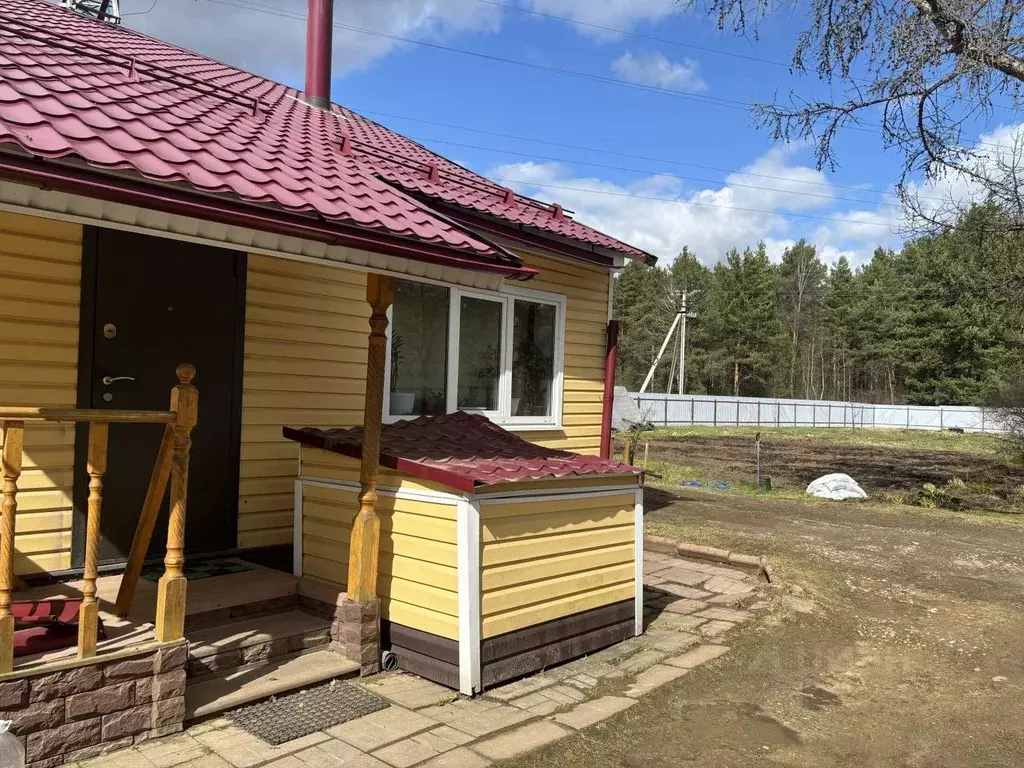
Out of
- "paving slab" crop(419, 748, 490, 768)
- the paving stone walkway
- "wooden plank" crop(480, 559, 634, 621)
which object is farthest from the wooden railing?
"wooden plank" crop(480, 559, 634, 621)

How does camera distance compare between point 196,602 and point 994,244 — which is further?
point 994,244

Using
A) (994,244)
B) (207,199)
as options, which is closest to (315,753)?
(207,199)

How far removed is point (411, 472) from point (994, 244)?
11.6 meters

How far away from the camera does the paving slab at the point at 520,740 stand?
3346 mm

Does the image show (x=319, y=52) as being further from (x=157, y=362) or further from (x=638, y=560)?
(x=638, y=560)

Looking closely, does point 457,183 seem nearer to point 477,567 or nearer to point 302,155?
point 302,155

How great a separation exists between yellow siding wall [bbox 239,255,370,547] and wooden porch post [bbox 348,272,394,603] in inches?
60.1

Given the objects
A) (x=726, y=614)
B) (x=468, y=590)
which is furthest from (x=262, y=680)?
(x=726, y=614)

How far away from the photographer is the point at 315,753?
3197 mm

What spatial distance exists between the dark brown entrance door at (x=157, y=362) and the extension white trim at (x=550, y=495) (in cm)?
230

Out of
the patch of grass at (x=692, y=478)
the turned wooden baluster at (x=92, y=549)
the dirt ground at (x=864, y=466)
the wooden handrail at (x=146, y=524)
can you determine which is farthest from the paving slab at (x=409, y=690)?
the dirt ground at (x=864, y=466)

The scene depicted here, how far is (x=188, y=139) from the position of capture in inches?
139

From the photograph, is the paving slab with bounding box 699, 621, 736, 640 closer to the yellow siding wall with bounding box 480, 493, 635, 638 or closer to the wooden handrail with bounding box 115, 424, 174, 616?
the yellow siding wall with bounding box 480, 493, 635, 638

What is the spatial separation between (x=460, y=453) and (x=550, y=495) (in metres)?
0.64
